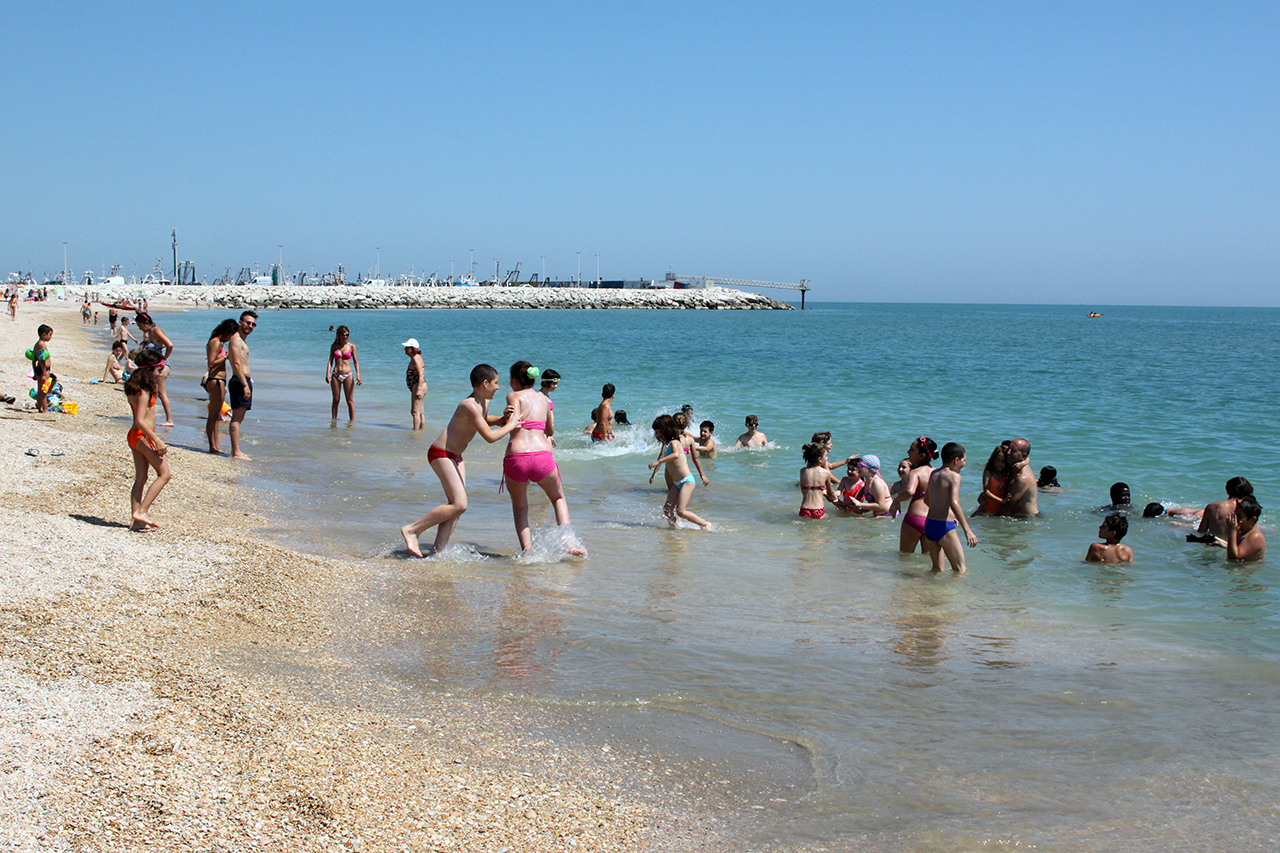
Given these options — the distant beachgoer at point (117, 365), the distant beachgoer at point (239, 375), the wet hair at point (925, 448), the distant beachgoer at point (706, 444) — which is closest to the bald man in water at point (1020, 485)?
the wet hair at point (925, 448)

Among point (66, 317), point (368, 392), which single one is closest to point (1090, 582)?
point (368, 392)

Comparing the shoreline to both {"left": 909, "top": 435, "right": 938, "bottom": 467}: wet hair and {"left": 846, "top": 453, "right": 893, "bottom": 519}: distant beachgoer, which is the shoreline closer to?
{"left": 909, "top": 435, "right": 938, "bottom": 467}: wet hair

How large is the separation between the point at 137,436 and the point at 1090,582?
755 centimetres

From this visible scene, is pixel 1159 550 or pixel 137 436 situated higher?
pixel 137 436

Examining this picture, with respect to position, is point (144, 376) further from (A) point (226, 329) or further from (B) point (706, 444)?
(B) point (706, 444)

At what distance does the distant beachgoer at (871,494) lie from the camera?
10.5 meters

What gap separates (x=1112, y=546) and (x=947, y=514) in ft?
6.22

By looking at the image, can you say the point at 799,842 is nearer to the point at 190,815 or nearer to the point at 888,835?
the point at 888,835

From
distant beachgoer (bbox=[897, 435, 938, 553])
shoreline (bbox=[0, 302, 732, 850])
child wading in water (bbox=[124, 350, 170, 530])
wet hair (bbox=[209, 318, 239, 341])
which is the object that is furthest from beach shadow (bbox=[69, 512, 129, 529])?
distant beachgoer (bbox=[897, 435, 938, 553])

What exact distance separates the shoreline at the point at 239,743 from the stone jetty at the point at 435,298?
91253 millimetres

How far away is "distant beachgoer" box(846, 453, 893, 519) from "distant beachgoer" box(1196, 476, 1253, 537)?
2.96m

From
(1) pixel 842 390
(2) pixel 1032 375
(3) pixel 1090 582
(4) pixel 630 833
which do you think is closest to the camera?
(4) pixel 630 833

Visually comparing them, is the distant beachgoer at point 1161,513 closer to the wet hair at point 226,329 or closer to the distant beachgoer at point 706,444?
the distant beachgoer at point 706,444

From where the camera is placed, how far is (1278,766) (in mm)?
4547
